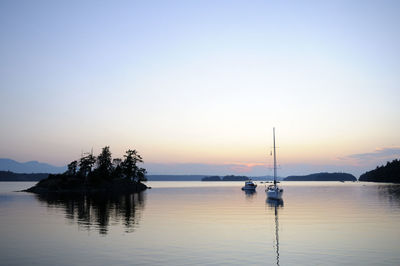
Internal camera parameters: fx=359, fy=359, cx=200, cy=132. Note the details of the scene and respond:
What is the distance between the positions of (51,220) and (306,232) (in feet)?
116

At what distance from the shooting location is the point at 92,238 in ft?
121

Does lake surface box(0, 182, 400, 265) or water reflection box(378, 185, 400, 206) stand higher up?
lake surface box(0, 182, 400, 265)

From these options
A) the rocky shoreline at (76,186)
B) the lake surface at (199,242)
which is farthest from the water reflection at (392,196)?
the rocky shoreline at (76,186)

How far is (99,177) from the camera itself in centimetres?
16262

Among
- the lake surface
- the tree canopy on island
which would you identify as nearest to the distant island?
the tree canopy on island

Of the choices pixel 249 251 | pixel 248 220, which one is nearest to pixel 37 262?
pixel 249 251

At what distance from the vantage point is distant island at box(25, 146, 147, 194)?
5832 inches

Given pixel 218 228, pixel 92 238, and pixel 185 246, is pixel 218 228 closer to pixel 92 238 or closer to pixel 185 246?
pixel 185 246

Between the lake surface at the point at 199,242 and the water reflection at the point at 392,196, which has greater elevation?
the lake surface at the point at 199,242

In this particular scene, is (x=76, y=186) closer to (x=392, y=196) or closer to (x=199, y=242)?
(x=392, y=196)

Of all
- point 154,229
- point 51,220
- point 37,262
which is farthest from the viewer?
point 51,220

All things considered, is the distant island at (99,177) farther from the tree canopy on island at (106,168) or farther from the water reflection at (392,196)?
the water reflection at (392,196)

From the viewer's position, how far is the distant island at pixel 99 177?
148 m

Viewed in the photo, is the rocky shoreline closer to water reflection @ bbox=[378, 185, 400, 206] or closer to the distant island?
the distant island
